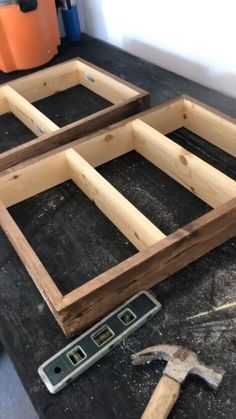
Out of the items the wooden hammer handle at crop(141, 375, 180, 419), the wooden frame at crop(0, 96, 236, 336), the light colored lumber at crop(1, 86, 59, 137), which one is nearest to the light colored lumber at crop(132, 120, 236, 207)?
the wooden frame at crop(0, 96, 236, 336)

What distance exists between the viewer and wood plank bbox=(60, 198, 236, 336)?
630 mm

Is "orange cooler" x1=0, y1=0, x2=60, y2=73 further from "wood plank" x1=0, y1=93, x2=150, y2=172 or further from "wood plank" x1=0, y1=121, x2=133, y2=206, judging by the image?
"wood plank" x1=0, y1=121, x2=133, y2=206

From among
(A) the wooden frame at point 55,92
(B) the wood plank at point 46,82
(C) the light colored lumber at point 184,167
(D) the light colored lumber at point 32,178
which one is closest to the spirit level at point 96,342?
(C) the light colored lumber at point 184,167

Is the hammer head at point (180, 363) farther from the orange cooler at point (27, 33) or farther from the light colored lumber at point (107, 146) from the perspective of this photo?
the orange cooler at point (27, 33)

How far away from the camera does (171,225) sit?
0.82 meters

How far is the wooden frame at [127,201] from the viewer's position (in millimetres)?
652

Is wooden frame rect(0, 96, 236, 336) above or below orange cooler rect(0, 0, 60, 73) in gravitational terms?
below

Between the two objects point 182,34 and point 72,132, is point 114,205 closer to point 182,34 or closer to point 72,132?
point 72,132

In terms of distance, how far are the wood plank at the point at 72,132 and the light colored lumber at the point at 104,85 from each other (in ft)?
0.18

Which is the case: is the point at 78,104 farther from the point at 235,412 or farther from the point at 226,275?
the point at 235,412

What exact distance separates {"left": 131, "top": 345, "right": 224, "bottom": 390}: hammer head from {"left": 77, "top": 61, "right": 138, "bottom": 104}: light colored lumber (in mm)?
770

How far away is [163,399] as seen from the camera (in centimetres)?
55

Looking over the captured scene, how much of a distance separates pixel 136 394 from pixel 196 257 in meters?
0.28

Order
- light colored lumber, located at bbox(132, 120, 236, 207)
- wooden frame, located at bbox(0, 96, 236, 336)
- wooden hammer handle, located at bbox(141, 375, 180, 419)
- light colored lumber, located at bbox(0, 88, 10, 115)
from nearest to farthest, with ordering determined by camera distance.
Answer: wooden hammer handle, located at bbox(141, 375, 180, 419), wooden frame, located at bbox(0, 96, 236, 336), light colored lumber, located at bbox(132, 120, 236, 207), light colored lumber, located at bbox(0, 88, 10, 115)
